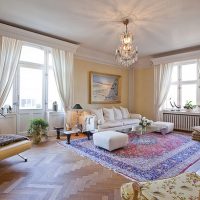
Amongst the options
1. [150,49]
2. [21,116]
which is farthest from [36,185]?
[150,49]

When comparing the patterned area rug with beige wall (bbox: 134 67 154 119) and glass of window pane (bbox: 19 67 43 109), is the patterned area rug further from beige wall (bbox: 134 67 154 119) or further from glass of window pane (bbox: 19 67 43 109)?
beige wall (bbox: 134 67 154 119)

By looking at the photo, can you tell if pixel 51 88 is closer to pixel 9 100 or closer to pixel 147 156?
pixel 9 100

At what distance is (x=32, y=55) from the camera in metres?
5.02

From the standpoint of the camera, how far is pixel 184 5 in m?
3.21

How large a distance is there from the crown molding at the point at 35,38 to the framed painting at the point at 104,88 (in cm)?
140

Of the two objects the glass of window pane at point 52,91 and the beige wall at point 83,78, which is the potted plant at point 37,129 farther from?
the beige wall at point 83,78

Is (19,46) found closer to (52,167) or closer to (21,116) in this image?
(21,116)

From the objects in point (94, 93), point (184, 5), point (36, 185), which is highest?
point (184, 5)

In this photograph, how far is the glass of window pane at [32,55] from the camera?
15.8 ft

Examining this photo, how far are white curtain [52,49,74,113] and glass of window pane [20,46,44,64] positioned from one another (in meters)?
0.46

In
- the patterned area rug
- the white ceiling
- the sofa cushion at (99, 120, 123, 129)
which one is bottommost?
the patterned area rug

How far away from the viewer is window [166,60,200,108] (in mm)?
6082

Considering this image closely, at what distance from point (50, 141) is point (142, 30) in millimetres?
4036

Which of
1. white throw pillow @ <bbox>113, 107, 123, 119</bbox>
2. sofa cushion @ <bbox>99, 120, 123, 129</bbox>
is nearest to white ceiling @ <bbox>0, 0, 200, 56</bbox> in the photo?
white throw pillow @ <bbox>113, 107, 123, 119</bbox>
